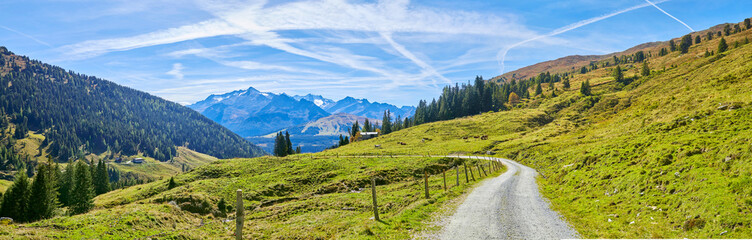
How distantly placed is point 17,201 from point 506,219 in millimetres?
63179

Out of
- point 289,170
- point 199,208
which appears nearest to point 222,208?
point 199,208

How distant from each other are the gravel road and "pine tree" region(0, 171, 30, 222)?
57834 mm

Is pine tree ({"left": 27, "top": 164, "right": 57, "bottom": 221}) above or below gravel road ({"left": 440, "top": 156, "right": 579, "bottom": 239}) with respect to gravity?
above

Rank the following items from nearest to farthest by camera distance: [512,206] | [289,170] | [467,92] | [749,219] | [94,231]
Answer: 1. [749,219]
2. [94,231]
3. [512,206]
4. [289,170]
5. [467,92]

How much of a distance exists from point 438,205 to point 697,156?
17.4m

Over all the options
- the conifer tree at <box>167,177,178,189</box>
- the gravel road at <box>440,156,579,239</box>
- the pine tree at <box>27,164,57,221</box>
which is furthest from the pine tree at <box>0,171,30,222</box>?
the gravel road at <box>440,156,579,239</box>

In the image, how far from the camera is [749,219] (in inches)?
488

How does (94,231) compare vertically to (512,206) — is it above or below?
above

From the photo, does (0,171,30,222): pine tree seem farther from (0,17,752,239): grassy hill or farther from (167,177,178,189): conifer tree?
(167,177,178,189): conifer tree

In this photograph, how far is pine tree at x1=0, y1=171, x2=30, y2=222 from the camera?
1638 inches

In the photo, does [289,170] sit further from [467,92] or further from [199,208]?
[467,92]

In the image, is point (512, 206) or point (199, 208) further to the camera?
point (199, 208)

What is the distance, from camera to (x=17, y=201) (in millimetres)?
42281

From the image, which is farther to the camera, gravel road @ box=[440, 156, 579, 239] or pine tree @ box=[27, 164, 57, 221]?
pine tree @ box=[27, 164, 57, 221]
